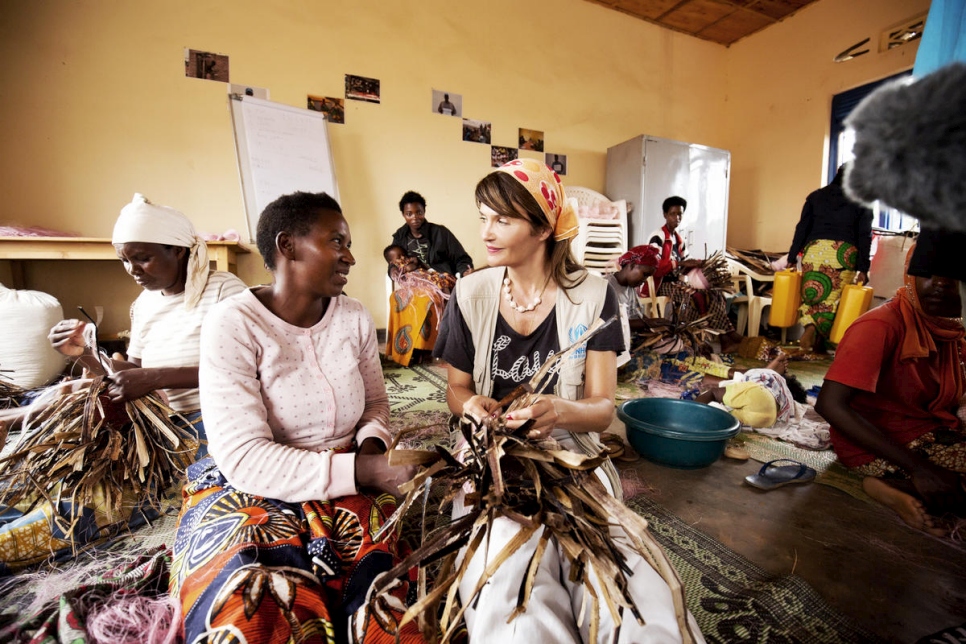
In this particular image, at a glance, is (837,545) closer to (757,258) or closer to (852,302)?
(852,302)

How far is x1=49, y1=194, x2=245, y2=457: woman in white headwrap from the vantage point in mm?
1496

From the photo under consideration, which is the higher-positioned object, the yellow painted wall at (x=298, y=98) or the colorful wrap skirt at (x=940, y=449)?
the yellow painted wall at (x=298, y=98)

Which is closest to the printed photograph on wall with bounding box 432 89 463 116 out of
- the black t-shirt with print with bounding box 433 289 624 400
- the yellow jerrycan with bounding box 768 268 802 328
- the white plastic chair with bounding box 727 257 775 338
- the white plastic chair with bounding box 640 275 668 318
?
the white plastic chair with bounding box 640 275 668 318

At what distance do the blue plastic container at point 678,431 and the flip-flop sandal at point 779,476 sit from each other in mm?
171

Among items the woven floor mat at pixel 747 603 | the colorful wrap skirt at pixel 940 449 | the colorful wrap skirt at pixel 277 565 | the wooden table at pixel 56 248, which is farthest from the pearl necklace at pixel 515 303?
the wooden table at pixel 56 248

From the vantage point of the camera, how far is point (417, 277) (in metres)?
4.11

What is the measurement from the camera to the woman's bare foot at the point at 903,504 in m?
1.51

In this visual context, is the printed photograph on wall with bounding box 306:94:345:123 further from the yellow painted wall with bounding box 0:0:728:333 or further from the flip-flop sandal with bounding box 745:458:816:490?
the flip-flop sandal with bounding box 745:458:816:490

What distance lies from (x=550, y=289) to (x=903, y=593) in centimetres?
134

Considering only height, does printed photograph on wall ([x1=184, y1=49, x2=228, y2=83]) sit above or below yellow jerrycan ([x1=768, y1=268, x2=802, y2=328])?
above

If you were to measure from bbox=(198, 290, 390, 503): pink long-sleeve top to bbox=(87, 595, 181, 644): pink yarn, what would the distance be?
0.31 m

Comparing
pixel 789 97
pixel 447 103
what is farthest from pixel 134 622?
pixel 789 97

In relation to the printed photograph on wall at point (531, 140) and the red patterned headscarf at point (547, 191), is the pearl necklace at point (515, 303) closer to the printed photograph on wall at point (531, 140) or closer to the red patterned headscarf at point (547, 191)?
the red patterned headscarf at point (547, 191)

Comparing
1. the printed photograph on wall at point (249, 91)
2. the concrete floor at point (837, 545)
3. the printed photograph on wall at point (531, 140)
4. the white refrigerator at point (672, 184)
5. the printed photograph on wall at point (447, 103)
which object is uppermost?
the printed photograph on wall at point (447, 103)
